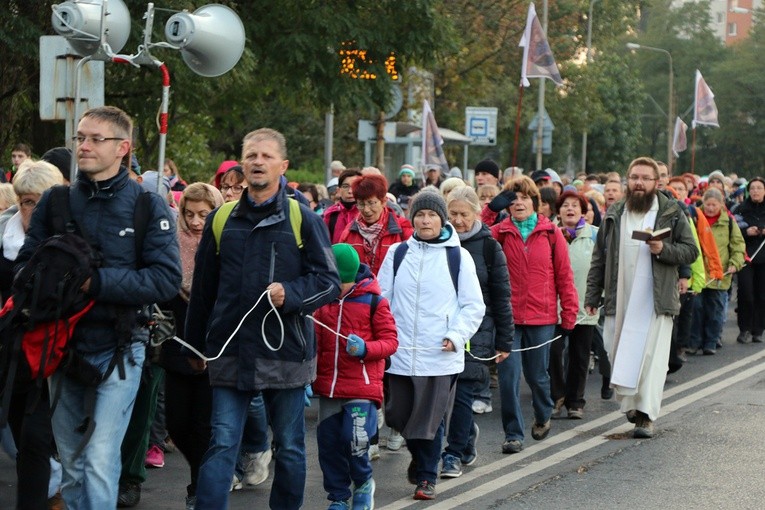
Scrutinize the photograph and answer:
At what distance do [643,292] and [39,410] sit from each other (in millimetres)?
5329

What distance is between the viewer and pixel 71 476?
20.8 feet

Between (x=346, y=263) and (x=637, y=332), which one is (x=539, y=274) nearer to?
(x=637, y=332)

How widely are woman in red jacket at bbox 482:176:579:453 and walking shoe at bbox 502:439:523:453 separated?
0.54 meters

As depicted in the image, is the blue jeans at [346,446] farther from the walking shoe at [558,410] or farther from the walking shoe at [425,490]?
the walking shoe at [558,410]

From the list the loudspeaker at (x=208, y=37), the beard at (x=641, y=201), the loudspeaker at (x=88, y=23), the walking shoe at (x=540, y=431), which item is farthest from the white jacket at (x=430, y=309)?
the loudspeaker at (x=88, y=23)

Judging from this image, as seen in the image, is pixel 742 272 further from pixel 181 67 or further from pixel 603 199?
pixel 181 67

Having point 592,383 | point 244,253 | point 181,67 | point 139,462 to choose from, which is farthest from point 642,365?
point 181,67

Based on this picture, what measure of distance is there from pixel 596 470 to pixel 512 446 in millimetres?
802

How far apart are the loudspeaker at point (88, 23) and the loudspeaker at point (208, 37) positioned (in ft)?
1.14

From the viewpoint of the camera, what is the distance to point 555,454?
9.98m

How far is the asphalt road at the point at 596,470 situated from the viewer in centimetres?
841

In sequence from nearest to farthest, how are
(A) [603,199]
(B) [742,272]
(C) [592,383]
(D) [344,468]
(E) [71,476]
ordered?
1. (E) [71,476]
2. (D) [344,468]
3. (C) [592,383]
4. (A) [603,199]
5. (B) [742,272]

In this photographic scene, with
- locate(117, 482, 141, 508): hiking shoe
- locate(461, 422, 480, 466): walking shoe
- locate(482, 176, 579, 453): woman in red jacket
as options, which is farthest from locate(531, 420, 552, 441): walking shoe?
locate(117, 482, 141, 508): hiking shoe

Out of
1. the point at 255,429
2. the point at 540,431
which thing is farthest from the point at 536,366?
the point at 255,429
